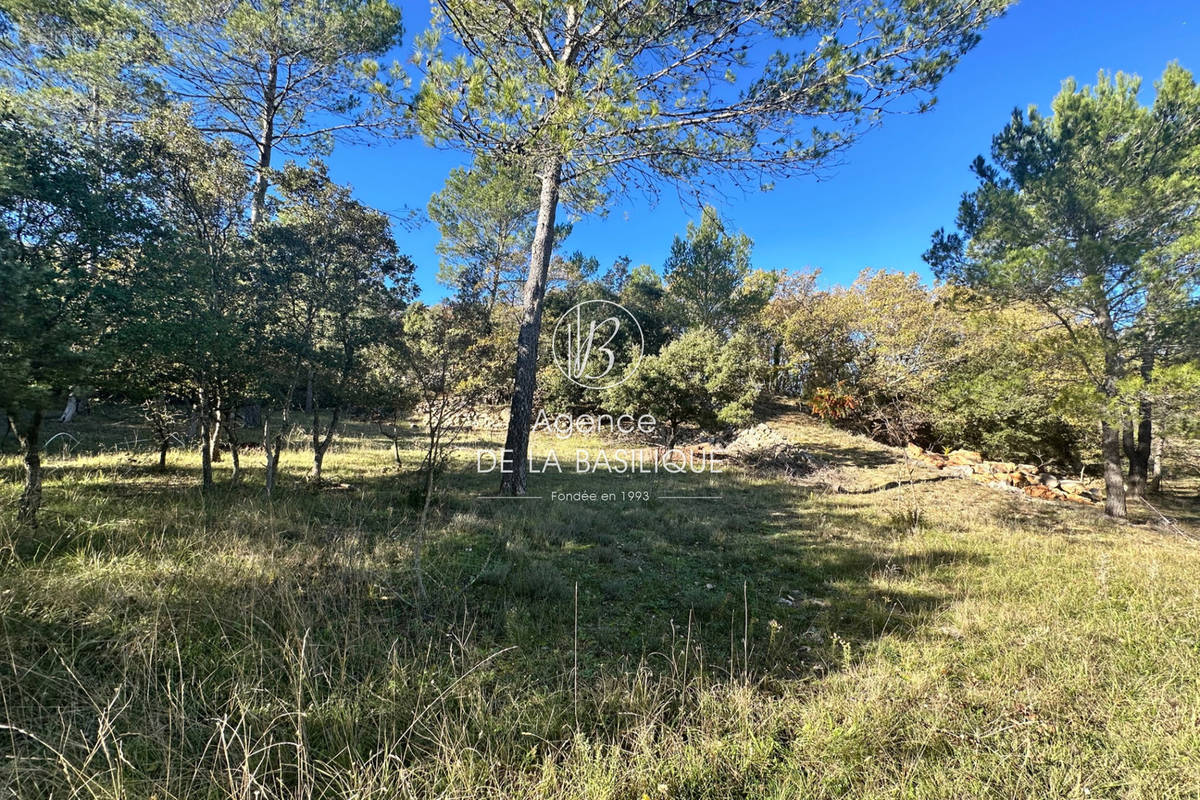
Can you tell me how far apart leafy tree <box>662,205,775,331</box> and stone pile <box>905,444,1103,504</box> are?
9.58 metres

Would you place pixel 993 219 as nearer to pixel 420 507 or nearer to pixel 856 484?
pixel 856 484

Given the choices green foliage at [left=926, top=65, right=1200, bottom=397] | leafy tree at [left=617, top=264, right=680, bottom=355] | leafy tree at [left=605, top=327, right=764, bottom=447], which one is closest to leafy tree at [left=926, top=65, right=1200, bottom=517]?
green foliage at [left=926, top=65, right=1200, bottom=397]

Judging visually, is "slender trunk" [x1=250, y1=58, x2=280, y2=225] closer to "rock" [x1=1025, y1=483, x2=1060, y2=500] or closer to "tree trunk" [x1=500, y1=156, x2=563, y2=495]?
"tree trunk" [x1=500, y1=156, x2=563, y2=495]

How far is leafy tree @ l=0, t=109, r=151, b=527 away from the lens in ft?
9.28

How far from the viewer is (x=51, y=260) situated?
3.37 meters

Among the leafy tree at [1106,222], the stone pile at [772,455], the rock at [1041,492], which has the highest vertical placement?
the leafy tree at [1106,222]

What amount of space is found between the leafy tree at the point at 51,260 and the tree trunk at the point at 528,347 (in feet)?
13.0

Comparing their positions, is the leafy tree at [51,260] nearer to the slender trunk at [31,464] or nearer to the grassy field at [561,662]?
the slender trunk at [31,464]

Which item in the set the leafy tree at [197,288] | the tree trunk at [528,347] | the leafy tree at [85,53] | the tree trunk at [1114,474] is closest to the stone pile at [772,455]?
the tree trunk at [1114,474]

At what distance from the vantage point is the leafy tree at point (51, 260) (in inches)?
111

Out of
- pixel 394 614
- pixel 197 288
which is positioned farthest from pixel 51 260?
pixel 394 614

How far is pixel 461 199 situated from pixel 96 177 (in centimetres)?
1242

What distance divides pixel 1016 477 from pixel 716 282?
1237 cm

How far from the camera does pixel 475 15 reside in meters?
4.45
